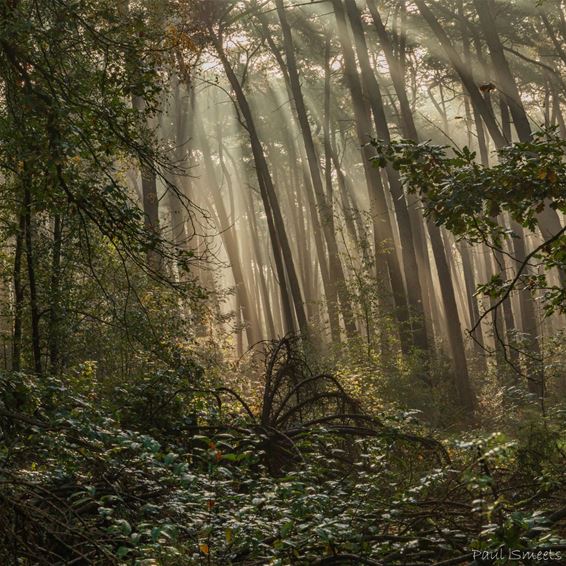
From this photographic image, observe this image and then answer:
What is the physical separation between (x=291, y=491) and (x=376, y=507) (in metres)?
0.77

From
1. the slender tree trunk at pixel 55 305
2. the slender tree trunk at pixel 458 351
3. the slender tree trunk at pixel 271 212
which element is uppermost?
the slender tree trunk at pixel 271 212

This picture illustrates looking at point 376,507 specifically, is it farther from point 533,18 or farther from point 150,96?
point 533,18

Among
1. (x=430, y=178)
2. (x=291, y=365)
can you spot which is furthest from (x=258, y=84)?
(x=430, y=178)

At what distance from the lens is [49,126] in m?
5.92

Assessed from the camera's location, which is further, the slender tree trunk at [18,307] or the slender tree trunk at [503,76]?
the slender tree trunk at [503,76]

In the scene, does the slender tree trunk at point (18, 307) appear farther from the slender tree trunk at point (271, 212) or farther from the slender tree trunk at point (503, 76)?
the slender tree trunk at point (503, 76)

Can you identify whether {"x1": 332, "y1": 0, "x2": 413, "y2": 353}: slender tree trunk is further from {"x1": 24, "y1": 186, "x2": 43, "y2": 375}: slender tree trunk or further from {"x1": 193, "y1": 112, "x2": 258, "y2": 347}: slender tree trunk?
{"x1": 193, "y1": 112, "x2": 258, "y2": 347}: slender tree trunk

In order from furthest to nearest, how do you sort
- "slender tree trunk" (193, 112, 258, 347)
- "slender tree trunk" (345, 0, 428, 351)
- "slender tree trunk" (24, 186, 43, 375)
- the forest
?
"slender tree trunk" (193, 112, 258, 347)
"slender tree trunk" (345, 0, 428, 351)
"slender tree trunk" (24, 186, 43, 375)
the forest

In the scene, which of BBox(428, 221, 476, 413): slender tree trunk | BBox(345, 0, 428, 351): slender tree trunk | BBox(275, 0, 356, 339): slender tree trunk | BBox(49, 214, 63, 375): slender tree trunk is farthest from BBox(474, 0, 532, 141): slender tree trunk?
BBox(49, 214, 63, 375): slender tree trunk

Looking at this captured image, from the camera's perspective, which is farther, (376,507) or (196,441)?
(196,441)

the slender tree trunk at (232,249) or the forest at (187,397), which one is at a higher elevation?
the slender tree trunk at (232,249)
